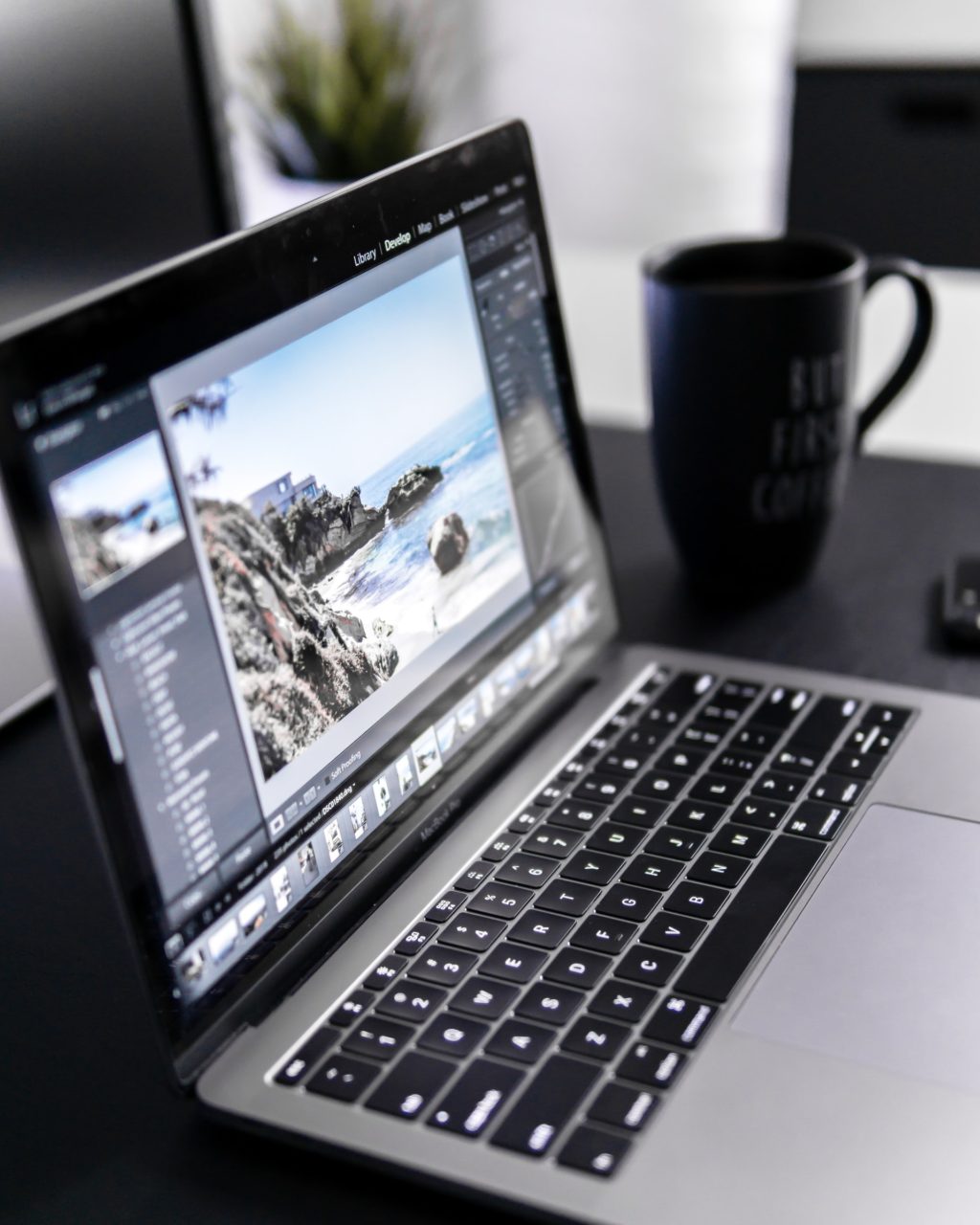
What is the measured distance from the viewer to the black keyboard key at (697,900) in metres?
0.54

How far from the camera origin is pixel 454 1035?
1.55 ft

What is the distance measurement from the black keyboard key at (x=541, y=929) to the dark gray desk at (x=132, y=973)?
0.11 metres

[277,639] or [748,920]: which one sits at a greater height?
[277,639]

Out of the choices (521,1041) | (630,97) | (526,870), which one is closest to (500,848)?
(526,870)

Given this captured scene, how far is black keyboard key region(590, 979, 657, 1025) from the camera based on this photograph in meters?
0.48

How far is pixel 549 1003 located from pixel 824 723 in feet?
0.81

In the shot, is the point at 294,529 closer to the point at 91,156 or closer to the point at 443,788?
the point at 443,788

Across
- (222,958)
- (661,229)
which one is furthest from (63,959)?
(661,229)

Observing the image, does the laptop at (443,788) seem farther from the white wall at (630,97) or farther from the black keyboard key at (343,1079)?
the white wall at (630,97)

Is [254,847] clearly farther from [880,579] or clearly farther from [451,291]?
[880,579]

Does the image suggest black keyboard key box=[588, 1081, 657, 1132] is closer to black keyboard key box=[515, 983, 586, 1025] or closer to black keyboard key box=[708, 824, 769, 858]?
black keyboard key box=[515, 983, 586, 1025]

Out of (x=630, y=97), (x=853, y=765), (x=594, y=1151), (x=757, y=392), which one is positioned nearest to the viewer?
(x=594, y=1151)

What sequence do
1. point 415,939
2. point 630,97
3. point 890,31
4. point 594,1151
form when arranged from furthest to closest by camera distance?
point 630,97, point 890,31, point 415,939, point 594,1151

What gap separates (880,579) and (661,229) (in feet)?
6.94
